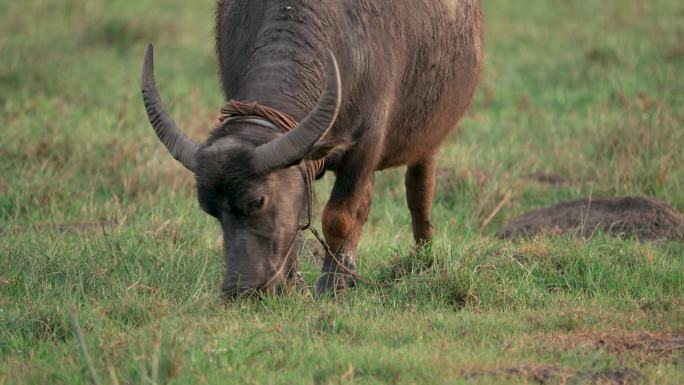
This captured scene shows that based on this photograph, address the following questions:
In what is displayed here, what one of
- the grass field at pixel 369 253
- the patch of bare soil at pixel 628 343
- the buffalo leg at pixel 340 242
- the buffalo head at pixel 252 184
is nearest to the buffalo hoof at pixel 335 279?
the buffalo leg at pixel 340 242

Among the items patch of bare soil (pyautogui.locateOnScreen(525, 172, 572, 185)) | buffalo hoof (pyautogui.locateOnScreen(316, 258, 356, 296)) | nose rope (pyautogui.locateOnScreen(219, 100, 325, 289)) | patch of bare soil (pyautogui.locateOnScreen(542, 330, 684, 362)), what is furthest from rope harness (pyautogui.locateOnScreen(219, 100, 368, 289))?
patch of bare soil (pyautogui.locateOnScreen(525, 172, 572, 185))

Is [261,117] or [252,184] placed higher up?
[261,117]

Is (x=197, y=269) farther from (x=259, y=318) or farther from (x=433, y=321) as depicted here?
(x=433, y=321)

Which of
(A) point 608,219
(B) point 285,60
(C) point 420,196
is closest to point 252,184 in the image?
(B) point 285,60

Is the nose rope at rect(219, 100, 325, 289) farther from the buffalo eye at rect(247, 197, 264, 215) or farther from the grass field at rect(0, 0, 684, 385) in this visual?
the buffalo eye at rect(247, 197, 264, 215)

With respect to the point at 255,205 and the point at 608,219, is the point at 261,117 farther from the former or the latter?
the point at 608,219

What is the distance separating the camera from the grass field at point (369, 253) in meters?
4.69

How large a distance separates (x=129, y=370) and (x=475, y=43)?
3.63 m

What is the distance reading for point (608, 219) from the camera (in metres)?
7.27

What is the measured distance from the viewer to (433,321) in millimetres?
5375

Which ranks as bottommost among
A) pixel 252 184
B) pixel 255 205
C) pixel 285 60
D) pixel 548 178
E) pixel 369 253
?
pixel 369 253

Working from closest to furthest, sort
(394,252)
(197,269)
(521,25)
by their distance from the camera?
(197,269)
(394,252)
(521,25)

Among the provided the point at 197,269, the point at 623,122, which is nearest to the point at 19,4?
the point at 623,122

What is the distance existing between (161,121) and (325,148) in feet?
2.55
